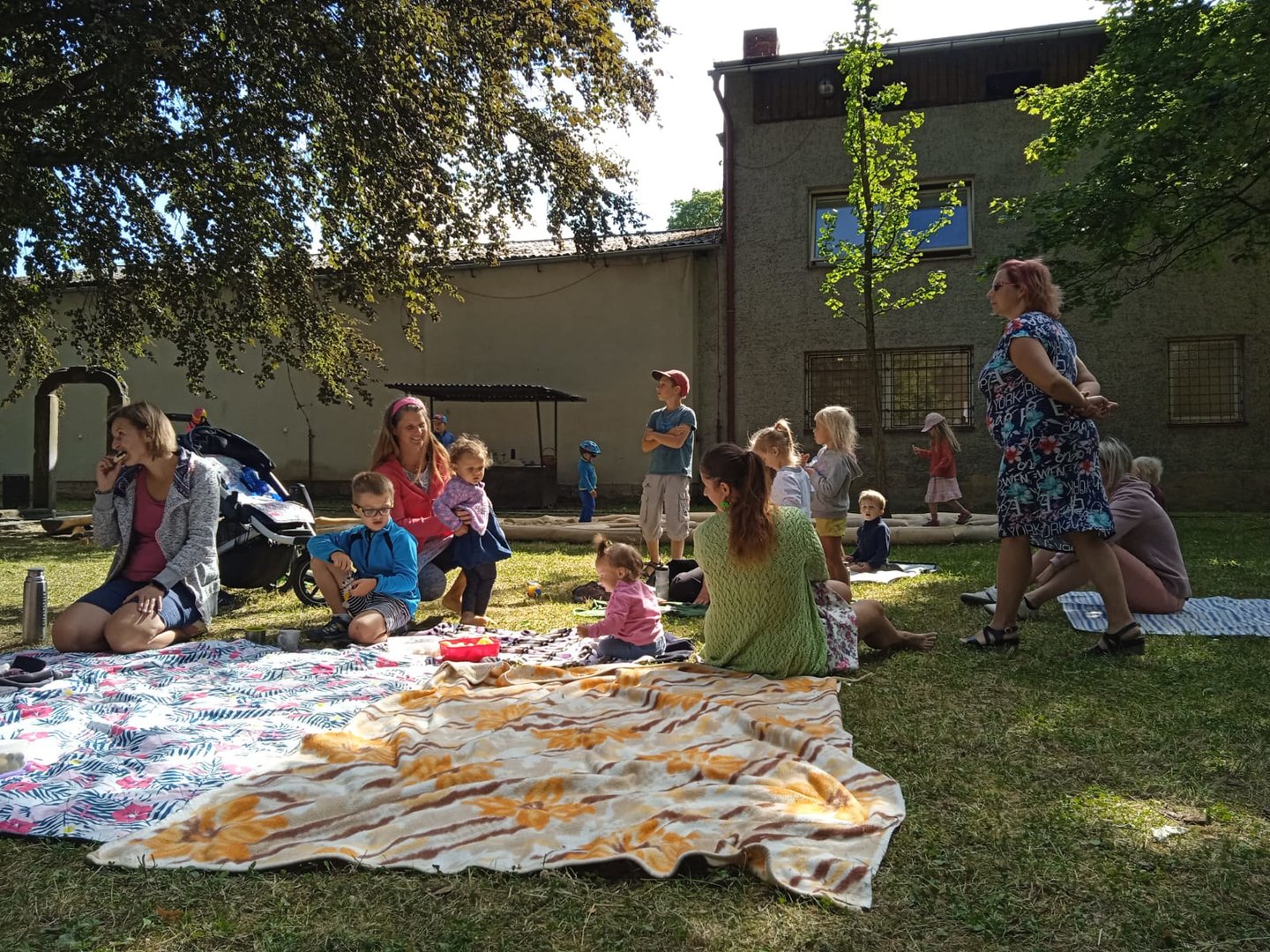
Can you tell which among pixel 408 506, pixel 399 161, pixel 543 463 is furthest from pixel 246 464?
pixel 543 463

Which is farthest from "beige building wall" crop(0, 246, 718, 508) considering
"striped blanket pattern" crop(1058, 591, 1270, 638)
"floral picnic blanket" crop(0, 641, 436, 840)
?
"floral picnic blanket" crop(0, 641, 436, 840)

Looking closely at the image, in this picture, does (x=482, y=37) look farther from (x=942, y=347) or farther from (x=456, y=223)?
(x=942, y=347)

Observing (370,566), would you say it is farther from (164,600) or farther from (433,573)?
(164,600)

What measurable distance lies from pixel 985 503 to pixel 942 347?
3.12 meters

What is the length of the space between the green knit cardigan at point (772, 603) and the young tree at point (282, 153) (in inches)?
277

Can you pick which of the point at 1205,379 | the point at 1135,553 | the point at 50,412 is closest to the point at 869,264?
the point at 1205,379

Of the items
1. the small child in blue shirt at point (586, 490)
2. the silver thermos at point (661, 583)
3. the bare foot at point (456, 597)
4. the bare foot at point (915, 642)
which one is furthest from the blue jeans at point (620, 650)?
the small child in blue shirt at point (586, 490)

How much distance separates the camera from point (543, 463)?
→ 18.8 m

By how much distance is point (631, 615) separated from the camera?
464 cm

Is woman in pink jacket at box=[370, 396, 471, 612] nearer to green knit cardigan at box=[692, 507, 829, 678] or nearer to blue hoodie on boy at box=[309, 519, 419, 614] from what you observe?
blue hoodie on boy at box=[309, 519, 419, 614]

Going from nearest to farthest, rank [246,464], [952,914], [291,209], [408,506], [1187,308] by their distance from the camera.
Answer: [952,914] → [408,506] → [246,464] → [291,209] → [1187,308]

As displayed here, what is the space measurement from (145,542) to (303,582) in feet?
4.58

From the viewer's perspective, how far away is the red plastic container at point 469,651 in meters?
4.73

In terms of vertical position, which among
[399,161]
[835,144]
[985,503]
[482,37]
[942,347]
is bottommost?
[985,503]
